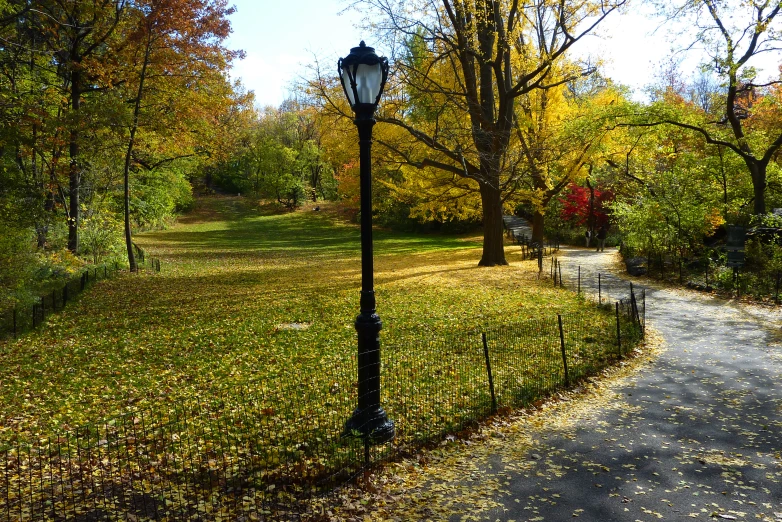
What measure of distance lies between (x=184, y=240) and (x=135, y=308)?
28.6 meters

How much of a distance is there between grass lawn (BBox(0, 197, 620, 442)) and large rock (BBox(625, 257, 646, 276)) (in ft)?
12.4

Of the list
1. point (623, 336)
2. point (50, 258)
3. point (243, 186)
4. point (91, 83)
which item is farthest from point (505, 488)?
point (243, 186)

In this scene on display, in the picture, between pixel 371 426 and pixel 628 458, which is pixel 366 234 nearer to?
pixel 371 426

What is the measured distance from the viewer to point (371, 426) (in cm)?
623

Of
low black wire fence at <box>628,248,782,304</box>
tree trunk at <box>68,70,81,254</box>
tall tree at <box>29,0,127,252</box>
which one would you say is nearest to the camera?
low black wire fence at <box>628,248,782,304</box>

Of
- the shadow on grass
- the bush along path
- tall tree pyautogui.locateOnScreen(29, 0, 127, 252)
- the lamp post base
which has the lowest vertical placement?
the bush along path

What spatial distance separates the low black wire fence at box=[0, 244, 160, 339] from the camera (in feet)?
40.2

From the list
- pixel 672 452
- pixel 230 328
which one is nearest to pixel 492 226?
pixel 230 328

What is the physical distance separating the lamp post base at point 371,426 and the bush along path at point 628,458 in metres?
0.48

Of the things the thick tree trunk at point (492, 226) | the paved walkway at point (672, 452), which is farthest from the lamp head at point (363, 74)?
the thick tree trunk at point (492, 226)

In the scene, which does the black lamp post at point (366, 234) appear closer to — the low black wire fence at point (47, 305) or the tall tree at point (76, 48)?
the low black wire fence at point (47, 305)

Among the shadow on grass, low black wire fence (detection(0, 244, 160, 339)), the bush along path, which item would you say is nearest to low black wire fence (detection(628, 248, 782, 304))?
the bush along path

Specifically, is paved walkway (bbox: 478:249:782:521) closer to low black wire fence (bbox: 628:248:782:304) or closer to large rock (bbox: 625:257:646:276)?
low black wire fence (bbox: 628:248:782:304)

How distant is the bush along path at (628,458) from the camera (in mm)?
4949
